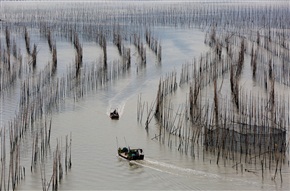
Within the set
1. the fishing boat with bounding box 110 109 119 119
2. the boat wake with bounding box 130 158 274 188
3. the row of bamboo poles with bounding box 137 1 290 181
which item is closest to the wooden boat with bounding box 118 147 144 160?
the boat wake with bounding box 130 158 274 188

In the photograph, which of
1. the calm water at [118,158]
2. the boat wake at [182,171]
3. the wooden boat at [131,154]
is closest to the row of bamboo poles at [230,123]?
the calm water at [118,158]

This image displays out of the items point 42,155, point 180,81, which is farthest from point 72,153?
point 180,81

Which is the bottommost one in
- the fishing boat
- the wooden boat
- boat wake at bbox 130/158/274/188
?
boat wake at bbox 130/158/274/188

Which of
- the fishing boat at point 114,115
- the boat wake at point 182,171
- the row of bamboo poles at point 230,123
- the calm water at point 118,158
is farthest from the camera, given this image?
→ the fishing boat at point 114,115

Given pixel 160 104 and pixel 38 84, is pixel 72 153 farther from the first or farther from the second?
pixel 38 84

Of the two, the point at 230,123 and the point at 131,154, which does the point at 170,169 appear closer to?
the point at 131,154

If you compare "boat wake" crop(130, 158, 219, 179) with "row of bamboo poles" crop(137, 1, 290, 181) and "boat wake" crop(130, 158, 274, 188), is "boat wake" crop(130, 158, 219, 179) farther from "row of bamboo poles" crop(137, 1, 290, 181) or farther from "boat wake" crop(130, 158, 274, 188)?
"row of bamboo poles" crop(137, 1, 290, 181)

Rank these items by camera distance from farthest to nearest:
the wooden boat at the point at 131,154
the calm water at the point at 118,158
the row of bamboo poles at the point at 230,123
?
the row of bamboo poles at the point at 230,123 < the wooden boat at the point at 131,154 < the calm water at the point at 118,158

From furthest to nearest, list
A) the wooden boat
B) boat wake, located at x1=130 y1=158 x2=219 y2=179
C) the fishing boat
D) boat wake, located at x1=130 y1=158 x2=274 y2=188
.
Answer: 1. the fishing boat
2. the wooden boat
3. boat wake, located at x1=130 y1=158 x2=219 y2=179
4. boat wake, located at x1=130 y1=158 x2=274 y2=188

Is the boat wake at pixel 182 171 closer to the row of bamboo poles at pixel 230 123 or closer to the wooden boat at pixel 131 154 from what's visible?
the wooden boat at pixel 131 154
